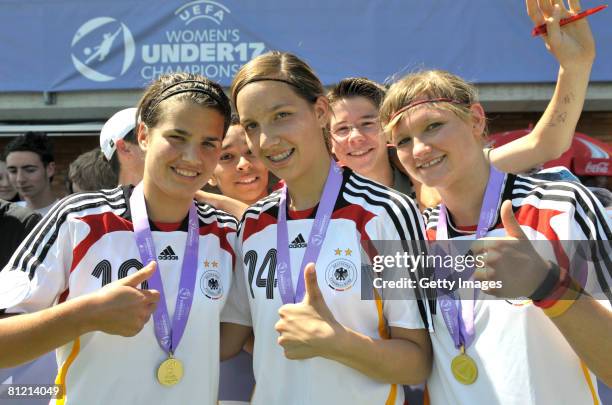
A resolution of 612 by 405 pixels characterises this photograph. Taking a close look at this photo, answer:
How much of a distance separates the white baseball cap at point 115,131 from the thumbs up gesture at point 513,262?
2251 millimetres

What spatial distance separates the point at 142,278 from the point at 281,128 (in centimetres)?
77

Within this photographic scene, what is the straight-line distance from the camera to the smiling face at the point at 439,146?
2.32m

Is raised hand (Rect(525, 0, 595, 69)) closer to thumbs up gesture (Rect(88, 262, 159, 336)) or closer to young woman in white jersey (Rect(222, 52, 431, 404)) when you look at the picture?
young woman in white jersey (Rect(222, 52, 431, 404))

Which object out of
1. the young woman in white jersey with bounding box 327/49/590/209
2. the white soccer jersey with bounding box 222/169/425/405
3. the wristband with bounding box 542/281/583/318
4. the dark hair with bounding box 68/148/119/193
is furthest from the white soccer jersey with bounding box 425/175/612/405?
the dark hair with bounding box 68/148/119/193

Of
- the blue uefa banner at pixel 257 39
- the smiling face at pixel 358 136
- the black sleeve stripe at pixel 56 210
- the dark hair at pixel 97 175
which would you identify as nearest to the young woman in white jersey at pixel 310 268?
the black sleeve stripe at pixel 56 210

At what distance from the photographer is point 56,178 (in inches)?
406

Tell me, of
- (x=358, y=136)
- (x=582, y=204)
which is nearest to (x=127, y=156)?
(x=358, y=136)

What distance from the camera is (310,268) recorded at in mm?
2045

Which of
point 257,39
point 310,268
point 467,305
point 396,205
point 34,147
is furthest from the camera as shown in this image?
point 257,39

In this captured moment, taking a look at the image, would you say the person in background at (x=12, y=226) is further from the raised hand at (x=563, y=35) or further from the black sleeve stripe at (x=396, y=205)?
the raised hand at (x=563, y=35)

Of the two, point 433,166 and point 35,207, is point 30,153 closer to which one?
point 35,207

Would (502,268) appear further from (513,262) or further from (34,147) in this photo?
(34,147)

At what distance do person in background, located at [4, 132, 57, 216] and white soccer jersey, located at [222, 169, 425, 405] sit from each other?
3881 mm

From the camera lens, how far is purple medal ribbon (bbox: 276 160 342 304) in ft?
7.38
